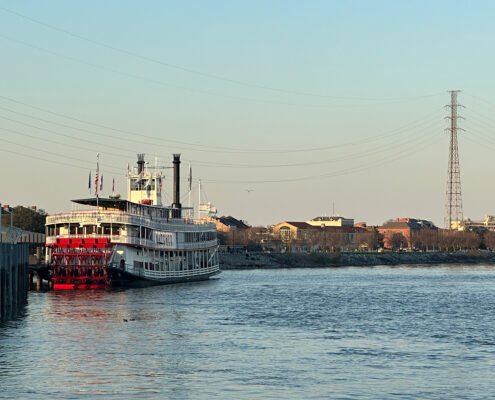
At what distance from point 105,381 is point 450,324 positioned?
28.6 meters

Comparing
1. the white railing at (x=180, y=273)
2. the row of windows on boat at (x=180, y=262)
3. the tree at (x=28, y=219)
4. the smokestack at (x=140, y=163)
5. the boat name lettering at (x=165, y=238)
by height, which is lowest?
the white railing at (x=180, y=273)

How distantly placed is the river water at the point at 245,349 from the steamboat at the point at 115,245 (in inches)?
239

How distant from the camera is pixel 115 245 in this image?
8550 cm

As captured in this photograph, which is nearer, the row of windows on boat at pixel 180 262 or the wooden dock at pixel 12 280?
the wooden dock at pixel 12 280

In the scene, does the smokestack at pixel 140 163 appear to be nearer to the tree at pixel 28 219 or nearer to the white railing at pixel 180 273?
the white railing at pixel 180 273

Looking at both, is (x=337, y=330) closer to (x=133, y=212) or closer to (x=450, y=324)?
(x=450, y=324)

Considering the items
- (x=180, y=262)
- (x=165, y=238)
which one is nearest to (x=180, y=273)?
(x=180, y=262)

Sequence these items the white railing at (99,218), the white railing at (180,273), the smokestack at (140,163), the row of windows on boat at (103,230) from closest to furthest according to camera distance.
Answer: the white railing at (99,218), the row of windows on boat at (103,230), the white railing at (180,273), the smokestack at (140,163)

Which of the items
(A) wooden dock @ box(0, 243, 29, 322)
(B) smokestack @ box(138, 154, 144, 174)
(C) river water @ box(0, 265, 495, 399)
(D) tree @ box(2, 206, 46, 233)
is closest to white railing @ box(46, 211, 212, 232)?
(C) river water @ box(0, 265, 495, 399)

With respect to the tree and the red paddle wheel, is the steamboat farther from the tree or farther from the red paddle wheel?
the tree

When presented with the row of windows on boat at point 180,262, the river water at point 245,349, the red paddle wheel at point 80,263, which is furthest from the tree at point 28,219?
the river water at point 245,349

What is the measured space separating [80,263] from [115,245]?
139 inches

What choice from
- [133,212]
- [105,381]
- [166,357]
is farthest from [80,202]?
[105,381]

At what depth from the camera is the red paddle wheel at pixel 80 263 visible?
276 ft
